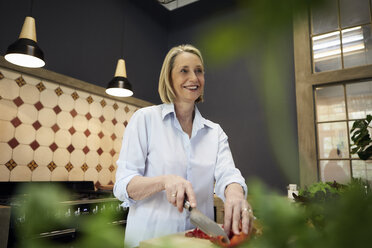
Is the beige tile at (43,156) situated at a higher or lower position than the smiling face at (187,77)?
lower

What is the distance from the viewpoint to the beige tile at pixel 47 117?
2.47 meters

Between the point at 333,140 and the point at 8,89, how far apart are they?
3.13m

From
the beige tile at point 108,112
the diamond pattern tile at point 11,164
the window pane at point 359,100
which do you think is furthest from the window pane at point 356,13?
the diamond pattern tile at point 11,164

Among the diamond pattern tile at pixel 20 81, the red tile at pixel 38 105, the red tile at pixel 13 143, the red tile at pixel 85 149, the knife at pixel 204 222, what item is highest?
the diamond pattern tile at pixel 20 81

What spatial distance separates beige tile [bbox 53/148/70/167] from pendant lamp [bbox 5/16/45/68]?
0.93 metres

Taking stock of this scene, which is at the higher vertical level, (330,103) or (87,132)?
(330,103)

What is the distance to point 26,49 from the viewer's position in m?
1.70

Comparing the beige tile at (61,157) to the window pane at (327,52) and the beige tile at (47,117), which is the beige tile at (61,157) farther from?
the window pane at (327,52)

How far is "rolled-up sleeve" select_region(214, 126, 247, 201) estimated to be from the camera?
107 cm

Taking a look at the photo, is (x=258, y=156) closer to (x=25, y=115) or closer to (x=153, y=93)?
(x=153, y=93)

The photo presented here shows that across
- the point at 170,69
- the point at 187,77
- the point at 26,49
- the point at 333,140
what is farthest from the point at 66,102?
the point at 333,140

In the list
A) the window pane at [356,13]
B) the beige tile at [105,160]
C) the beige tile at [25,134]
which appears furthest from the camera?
the beige tile at [105,160]

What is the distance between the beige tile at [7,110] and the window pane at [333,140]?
9.77 feet

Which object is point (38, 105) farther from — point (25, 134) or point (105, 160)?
point (105, 160)
